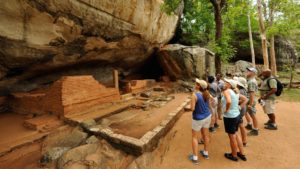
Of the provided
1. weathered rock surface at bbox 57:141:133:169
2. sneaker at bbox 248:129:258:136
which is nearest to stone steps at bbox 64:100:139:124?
weathered rock surface at bbox 57:141:133:169

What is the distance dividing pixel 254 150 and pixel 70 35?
776cm

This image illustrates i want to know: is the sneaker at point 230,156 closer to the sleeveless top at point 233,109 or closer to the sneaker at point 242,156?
the sneaker at point 242,156

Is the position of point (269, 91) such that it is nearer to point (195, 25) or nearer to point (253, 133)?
point (253, 133)

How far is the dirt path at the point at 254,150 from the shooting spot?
3.43 meters

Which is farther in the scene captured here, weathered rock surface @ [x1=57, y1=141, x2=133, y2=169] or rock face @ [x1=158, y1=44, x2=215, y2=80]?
rock face @ [x1=158, y1=44, x2=215, y2=80]

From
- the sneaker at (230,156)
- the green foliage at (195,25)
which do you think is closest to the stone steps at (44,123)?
the sneaker at (230,156)

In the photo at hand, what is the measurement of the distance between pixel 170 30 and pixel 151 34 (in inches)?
138

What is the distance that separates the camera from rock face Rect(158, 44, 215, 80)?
1266 centimetres

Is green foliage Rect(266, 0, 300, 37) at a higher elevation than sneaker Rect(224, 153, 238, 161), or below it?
higher

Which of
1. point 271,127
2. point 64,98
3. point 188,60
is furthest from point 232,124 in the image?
point 188,60

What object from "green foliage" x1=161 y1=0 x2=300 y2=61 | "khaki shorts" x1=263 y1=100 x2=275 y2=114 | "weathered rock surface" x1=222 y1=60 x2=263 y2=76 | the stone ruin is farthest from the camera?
"weathered rock surface" x1=222 y1=60 x2=263 y2=76

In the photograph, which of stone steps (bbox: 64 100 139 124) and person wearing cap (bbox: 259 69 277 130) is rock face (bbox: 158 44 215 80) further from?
person wearing cap (bbox: 259 69 277 130)

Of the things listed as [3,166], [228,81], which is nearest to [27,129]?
[3,166]

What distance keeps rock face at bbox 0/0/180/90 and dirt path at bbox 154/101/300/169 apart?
19.4ft
